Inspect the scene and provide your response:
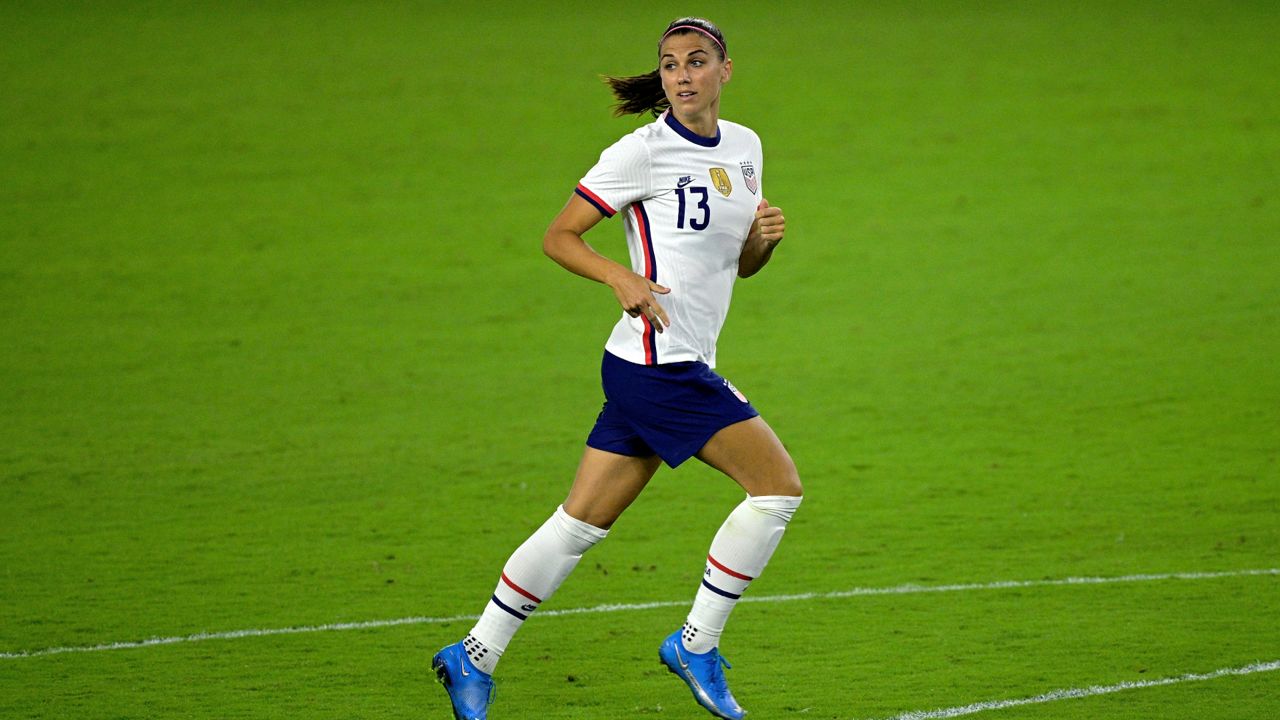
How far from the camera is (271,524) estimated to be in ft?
28.6

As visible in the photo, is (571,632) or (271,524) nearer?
(571,632)

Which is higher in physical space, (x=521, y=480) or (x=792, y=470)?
(x=792, y=470)

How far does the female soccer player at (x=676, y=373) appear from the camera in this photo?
500cm

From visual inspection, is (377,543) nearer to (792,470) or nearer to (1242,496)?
(792,470)

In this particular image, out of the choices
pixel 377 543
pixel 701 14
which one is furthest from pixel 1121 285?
pixel 701 14

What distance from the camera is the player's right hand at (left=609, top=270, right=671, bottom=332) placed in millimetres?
4844

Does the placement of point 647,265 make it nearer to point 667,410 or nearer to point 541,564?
point 667,410

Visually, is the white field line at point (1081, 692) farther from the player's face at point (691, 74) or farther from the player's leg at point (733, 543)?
the player's face at point (691, 74)

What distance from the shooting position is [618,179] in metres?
4.98

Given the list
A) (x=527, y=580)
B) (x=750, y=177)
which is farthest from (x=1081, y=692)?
(x=750, y=177)

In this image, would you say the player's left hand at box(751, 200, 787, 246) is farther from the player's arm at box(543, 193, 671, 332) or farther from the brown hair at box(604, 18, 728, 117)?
the brown hair at box(604, 18, 728, 117)

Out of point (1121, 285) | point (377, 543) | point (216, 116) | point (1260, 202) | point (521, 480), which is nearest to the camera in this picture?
point (377, 543)

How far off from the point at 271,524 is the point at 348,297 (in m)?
5.99

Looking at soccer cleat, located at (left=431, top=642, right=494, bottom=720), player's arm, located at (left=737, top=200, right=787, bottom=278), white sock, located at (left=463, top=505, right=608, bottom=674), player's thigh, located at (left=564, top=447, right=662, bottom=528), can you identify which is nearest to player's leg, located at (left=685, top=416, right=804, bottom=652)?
player's thigh, located at (left=564, top=447, right=662, bottom=528)
